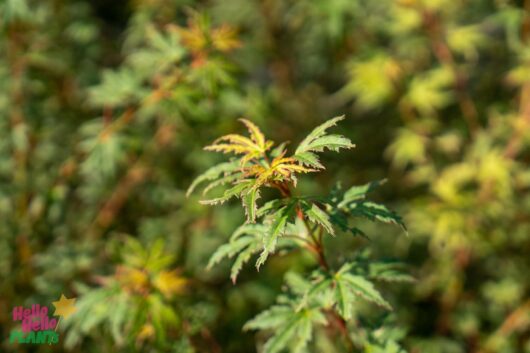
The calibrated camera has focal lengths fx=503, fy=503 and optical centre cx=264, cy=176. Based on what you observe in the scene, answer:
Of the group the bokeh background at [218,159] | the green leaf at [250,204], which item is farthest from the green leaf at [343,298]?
the bokeh background at [218,159]

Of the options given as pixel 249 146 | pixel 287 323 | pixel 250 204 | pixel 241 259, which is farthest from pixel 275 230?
pixel 287 323

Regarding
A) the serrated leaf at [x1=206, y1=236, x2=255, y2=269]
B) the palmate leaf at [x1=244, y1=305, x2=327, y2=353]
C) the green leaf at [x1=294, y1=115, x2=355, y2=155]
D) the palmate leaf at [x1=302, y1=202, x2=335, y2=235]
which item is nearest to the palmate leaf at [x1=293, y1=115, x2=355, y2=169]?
the green leaf at [x1=294, y1=115, x2=355, y2=155]

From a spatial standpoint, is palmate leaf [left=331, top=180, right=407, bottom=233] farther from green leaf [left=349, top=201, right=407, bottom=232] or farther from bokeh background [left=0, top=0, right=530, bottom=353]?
bokeh background [left=0, top=0, right=530, bottom=353]

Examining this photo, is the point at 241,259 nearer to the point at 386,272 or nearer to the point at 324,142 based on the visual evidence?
the point at 324,142

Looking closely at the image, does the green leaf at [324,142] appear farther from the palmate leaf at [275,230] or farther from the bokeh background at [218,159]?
the bokeh background at [218,159]

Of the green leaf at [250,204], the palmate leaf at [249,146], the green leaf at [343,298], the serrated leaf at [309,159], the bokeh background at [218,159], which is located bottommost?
the green leaf at [343,298]
